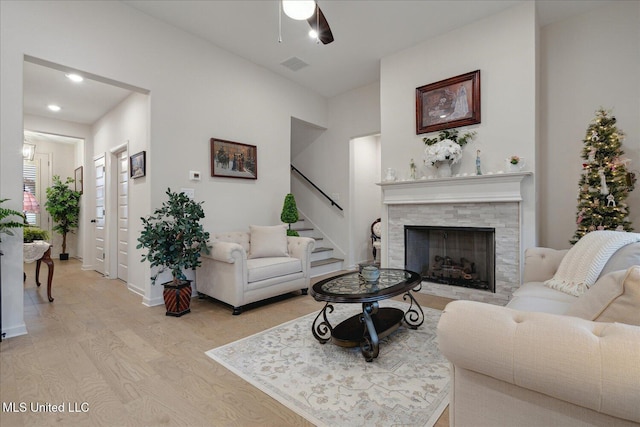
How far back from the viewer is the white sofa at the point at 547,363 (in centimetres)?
79

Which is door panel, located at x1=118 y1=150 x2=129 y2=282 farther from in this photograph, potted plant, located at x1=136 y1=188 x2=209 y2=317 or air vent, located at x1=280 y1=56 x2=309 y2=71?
air vent, located at x1=280 y1=56 x2=309 y2=71

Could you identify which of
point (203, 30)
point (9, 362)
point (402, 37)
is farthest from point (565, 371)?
point (203, 30)

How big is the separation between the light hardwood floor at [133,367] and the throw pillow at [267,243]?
0.66m

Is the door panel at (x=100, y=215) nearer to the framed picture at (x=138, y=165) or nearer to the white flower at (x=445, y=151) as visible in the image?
the framed picture at (x=138, y=165)

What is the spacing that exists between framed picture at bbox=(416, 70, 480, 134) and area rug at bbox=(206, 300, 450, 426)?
259 cm

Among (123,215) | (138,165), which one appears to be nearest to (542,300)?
(138,165)

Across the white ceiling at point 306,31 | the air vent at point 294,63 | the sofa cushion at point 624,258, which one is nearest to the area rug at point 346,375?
the sofa cushion at point 624,258

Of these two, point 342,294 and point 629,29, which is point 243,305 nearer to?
point 342,294

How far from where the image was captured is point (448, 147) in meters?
3.64

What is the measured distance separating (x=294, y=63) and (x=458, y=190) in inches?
122

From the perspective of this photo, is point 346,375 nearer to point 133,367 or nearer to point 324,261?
point 133,367

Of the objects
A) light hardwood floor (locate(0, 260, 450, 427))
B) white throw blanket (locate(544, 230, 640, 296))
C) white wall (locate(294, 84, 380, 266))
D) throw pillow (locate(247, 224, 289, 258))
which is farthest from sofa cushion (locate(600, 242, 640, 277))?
white wall (locate(294, 84, 380, 266))

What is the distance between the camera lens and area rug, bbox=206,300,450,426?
1627mm

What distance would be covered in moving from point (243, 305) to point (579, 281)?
9.80ft
